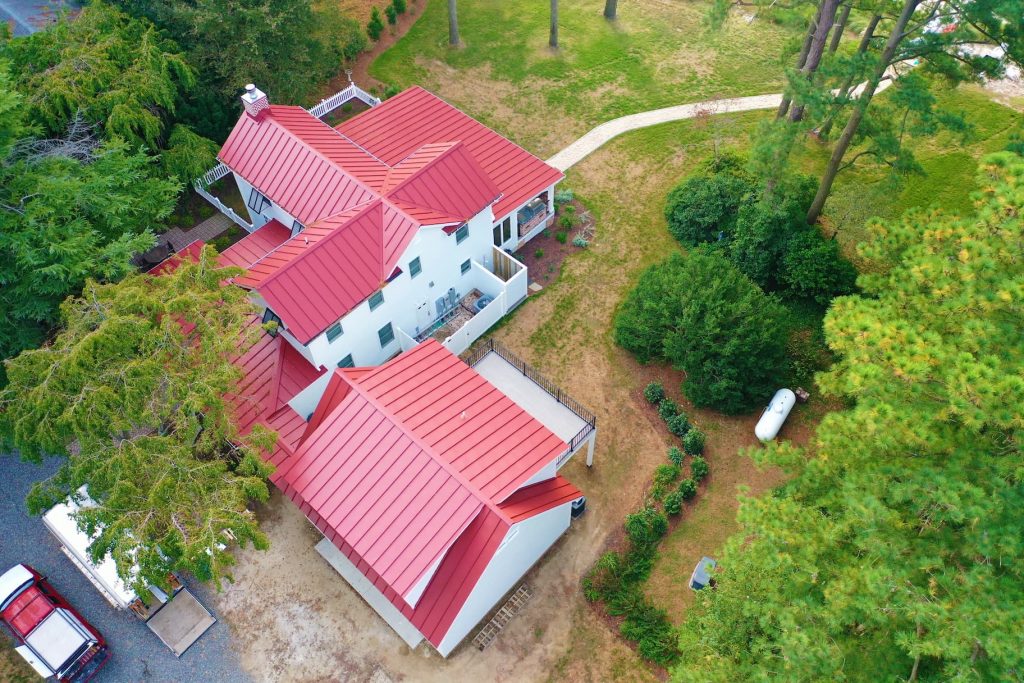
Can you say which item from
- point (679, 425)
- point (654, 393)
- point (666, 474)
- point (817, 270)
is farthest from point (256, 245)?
point (817, 270)

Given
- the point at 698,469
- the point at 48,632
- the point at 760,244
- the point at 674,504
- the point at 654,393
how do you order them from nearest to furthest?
the point at 48,632 → the point at 674,504 → the point at 698,469 → the point at 654,393 → the point at 760,244

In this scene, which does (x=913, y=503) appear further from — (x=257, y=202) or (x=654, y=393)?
(x=257, y=202)

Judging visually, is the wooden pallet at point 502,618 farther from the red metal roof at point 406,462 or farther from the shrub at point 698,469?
the shrub at point 698,469

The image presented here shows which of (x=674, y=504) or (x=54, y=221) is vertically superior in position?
(x=54, y=221)

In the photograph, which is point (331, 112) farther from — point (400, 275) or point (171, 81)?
point (400, 275)

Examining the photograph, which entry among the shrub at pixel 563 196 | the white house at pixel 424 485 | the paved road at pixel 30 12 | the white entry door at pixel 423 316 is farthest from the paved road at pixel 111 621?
the shrub at pixel 563 196

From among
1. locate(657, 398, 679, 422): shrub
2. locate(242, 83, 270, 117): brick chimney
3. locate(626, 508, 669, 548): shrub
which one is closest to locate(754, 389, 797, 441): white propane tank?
locate(657, 398, 679, 422): shrub
